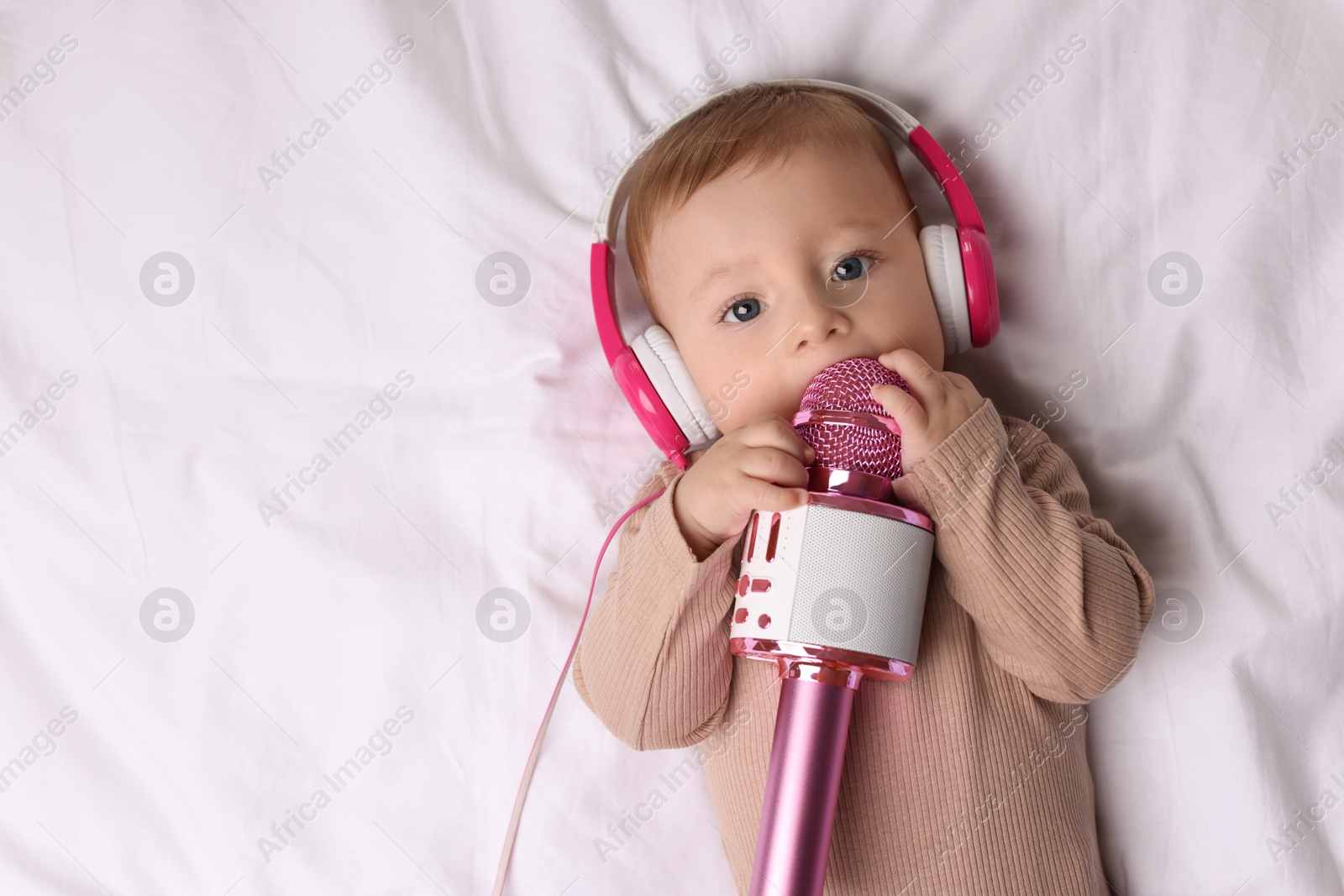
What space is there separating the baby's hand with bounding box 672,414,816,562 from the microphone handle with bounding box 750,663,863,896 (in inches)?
6.3

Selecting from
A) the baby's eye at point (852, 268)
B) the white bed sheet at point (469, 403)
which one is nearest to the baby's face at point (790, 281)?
the baby's eye at point (852, 268)

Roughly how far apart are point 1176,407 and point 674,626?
68cm

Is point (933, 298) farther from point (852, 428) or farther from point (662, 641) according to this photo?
point (662, 641)

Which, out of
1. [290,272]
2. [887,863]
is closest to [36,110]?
[290,272]

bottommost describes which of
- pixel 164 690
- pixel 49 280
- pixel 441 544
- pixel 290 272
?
pixel 164 690

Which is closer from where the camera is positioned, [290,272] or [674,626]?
[674,626]

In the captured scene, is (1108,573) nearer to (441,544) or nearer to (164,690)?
(441,544)

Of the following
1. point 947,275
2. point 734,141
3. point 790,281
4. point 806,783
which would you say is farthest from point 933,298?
point 806,783

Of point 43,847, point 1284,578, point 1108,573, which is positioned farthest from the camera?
point 43,847

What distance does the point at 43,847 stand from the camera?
128 cm

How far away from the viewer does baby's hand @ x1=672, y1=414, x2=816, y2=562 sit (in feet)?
3.11

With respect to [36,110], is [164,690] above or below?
below

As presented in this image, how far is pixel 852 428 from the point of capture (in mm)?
963

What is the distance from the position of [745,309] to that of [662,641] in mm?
379
